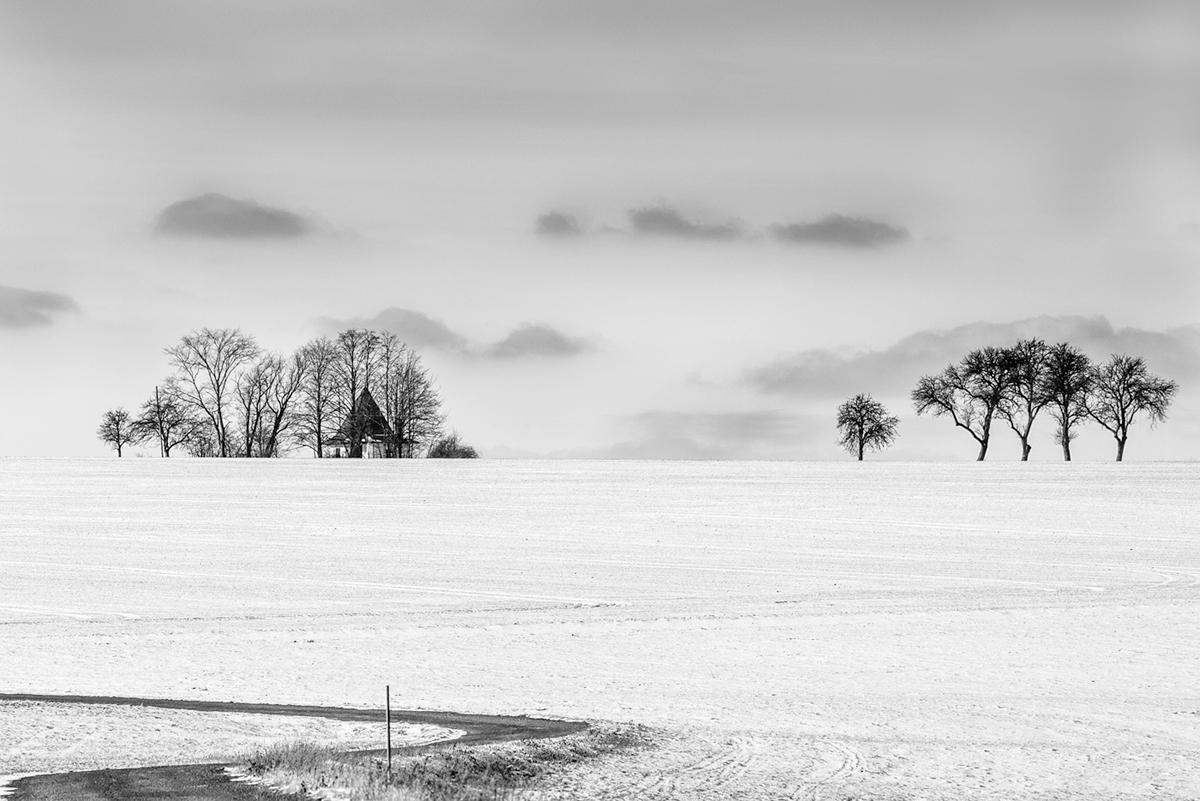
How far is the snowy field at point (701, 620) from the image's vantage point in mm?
10641

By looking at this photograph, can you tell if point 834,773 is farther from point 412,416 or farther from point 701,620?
point 412,416

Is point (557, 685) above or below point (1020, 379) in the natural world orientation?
below

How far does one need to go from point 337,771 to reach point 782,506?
1464 inches

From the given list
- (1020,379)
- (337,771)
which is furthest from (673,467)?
(337,771)

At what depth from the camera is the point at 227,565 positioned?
30406mm

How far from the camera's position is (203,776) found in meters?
8.93

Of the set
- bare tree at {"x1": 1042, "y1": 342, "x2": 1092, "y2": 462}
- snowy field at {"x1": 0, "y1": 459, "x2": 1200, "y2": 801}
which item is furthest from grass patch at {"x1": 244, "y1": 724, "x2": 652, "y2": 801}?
bare tree at {"x1": 1042, "y1": 342, "x2": 1092, "y2": 462}

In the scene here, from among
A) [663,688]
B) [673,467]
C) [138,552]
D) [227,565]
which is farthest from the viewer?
[673,467]

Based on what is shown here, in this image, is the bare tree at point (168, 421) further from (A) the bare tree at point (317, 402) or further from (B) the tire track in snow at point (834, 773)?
(B) the tire track in snow at point (834, 773)

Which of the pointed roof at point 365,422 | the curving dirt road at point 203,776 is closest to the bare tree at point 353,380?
the pointed roof at point 365,422

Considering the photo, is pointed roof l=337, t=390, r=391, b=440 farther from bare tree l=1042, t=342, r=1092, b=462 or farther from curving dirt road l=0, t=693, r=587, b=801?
curving dirt road l=0, t=693, r=587, b=801

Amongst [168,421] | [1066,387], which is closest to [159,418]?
[168,421]

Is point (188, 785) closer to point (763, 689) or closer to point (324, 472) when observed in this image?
point (763, 689)

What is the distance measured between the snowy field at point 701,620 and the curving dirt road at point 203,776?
0.63 metres
